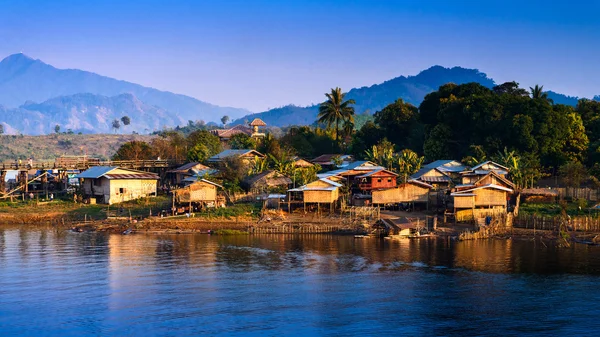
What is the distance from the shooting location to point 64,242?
3662cm

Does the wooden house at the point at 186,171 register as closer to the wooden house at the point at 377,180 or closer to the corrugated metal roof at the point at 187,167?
the corrugated metal roof at the point at 187,167

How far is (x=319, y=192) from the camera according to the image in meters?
41.1

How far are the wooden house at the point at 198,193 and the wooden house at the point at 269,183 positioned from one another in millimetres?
3566

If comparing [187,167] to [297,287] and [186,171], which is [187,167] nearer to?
[186,171]

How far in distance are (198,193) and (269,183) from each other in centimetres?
562

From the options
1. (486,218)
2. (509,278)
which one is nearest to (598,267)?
(509,278)

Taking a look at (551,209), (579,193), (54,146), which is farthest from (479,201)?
(54,146)

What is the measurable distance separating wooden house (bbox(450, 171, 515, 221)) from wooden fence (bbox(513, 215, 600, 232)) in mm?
1320

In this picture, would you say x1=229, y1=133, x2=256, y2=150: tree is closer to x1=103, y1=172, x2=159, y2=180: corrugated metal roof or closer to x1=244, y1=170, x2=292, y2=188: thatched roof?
x1=103, y1=172, x2=159, y2=180: corrugated metal roof

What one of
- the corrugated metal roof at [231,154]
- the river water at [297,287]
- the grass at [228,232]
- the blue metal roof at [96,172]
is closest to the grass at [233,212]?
the grass at [228,232]

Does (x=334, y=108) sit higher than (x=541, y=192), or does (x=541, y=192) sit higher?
(x=334, y=108)

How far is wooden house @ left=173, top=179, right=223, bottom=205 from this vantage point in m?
42.0

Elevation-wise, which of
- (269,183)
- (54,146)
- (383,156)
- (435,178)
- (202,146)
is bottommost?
(269,183)

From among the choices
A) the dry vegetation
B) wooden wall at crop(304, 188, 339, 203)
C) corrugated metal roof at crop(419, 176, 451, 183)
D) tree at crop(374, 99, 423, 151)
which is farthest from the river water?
the dry vegetation
